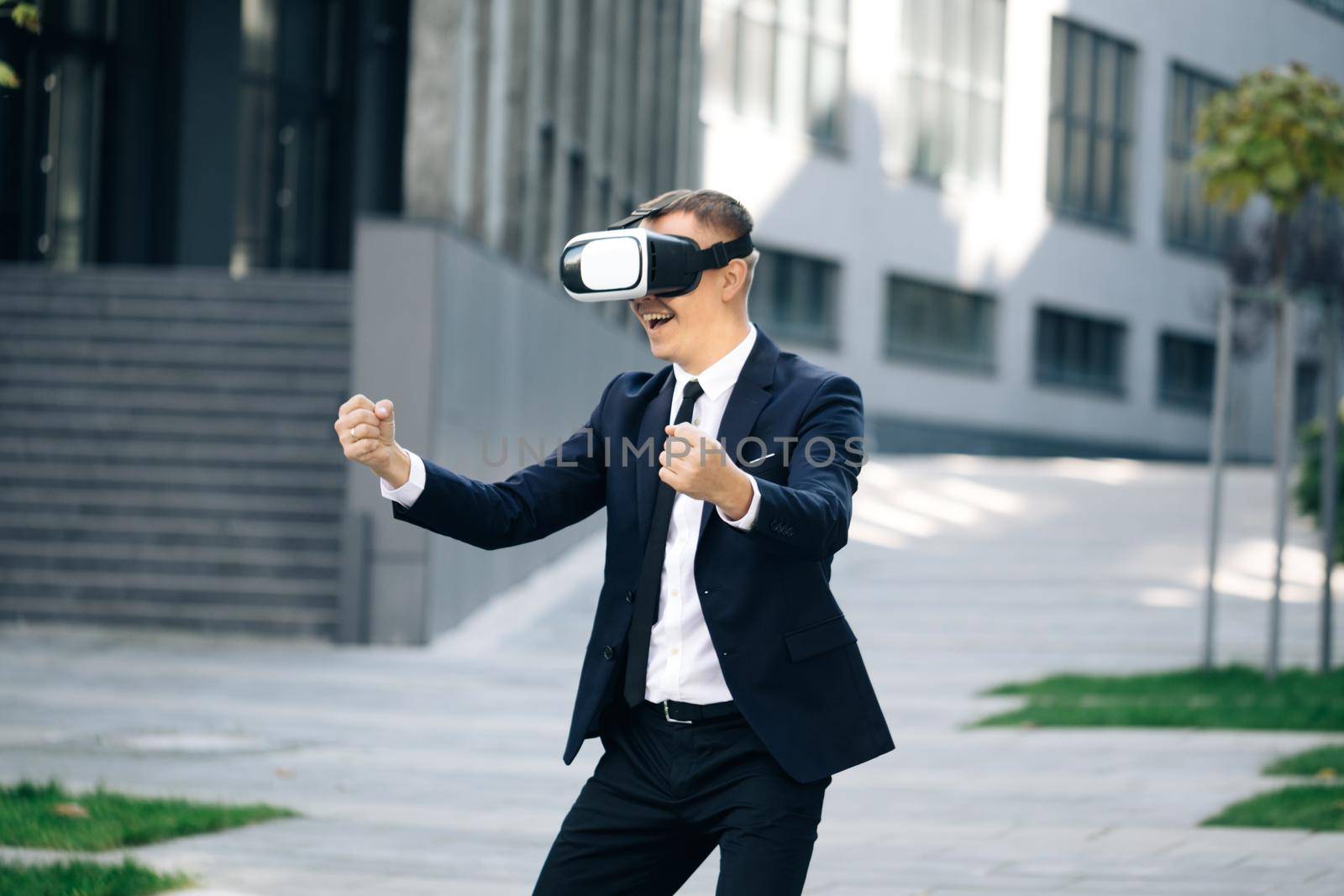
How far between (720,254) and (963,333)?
138 ft

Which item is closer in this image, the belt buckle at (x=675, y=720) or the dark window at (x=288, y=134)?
the belt buckle at (x=675, y=720)

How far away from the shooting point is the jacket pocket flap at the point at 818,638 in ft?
12.5

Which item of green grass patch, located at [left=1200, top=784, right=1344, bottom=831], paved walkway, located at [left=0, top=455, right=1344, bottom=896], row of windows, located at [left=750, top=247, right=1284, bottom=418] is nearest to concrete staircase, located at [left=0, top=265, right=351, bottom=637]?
paved walkway, located at [left=0, top=455, right=1344, bottom=896]

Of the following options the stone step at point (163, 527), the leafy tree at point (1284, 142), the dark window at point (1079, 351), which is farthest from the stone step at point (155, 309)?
the dark window at point (1079, 351)

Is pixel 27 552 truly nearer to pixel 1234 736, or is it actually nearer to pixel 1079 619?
pixel 1079 619

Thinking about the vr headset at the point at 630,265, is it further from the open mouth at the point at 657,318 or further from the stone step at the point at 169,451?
the stone step at the point at 169,451

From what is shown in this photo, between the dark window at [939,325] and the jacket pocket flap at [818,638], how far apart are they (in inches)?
1562

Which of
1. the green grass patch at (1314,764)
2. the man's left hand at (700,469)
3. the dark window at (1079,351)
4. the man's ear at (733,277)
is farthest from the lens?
the dark window at (1079,351)

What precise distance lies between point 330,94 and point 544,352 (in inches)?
295

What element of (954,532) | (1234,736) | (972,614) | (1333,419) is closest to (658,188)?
(954,532)

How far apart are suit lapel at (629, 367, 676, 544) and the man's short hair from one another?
331 millimetres

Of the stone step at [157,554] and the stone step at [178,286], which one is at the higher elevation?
the stone step at [178,286]

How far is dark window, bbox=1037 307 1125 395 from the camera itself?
1876 inches

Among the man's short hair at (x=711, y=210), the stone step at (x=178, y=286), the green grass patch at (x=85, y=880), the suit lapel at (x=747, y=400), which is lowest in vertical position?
the green grass patch at (x=85, y=880)
